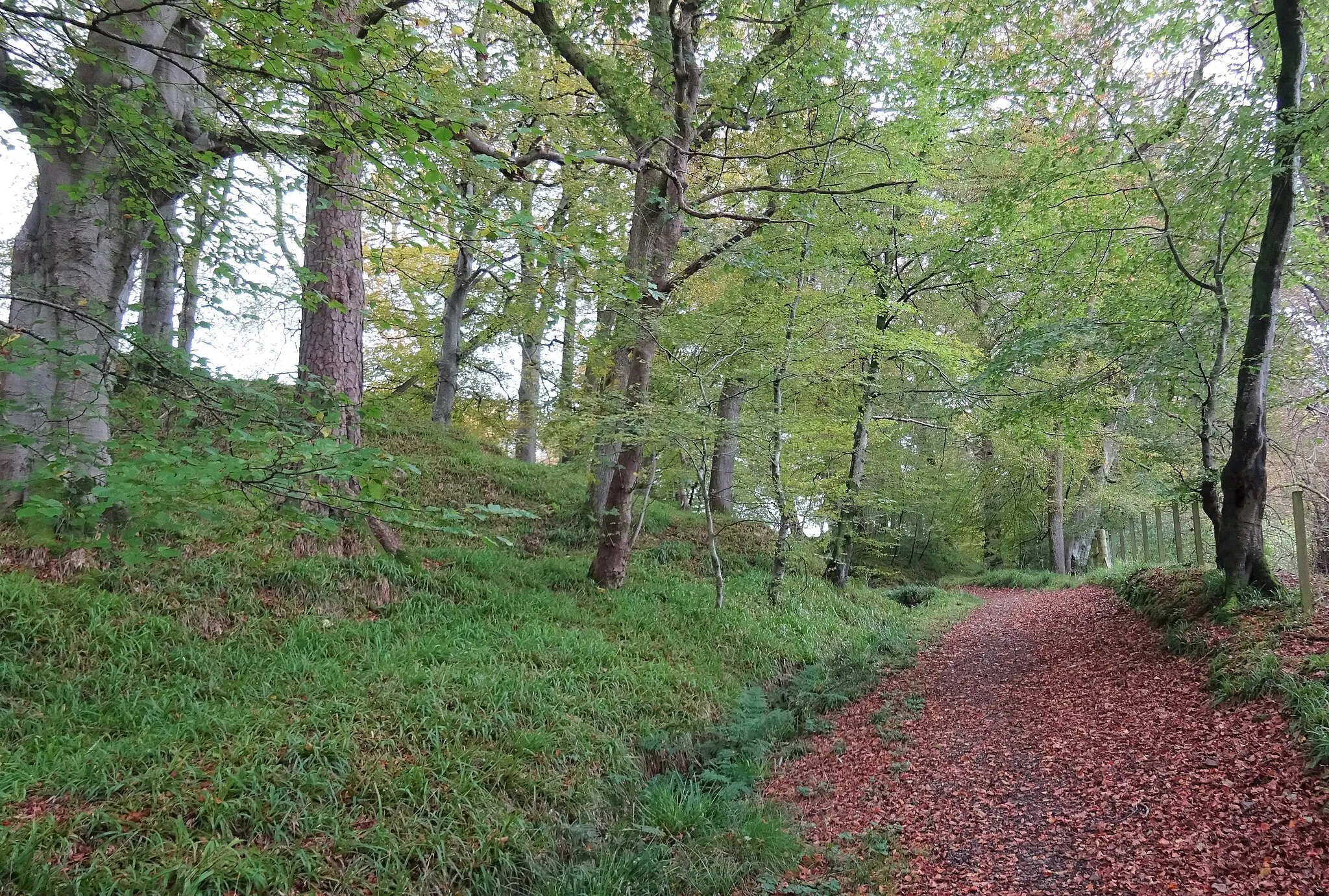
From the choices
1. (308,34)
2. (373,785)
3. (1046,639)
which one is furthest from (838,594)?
(308,34)

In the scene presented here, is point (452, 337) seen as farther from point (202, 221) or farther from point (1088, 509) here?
point (1088, 509)

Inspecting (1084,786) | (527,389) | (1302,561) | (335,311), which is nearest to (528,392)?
(527,389)

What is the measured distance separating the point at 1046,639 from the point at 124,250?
10463 millimetres

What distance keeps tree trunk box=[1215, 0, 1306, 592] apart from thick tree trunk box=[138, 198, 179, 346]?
829 centimetres

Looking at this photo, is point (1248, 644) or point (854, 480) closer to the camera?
point (1248, 644)

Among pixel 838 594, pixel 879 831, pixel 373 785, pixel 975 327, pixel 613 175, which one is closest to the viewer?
pixel 373 785

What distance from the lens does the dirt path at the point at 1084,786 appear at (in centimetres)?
337

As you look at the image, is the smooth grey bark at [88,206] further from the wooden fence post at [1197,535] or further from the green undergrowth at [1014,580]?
the green undergrowth at [1014,580]

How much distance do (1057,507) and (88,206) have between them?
1987 centimetres

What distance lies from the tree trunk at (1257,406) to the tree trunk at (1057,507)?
11.6m

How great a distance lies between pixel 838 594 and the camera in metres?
11.4

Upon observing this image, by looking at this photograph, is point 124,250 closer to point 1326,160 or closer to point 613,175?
point 613,175

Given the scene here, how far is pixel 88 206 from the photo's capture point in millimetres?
4027

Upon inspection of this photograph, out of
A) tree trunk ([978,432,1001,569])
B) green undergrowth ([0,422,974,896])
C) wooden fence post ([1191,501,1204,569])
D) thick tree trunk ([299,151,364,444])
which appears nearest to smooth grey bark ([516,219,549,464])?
thick tree trunk ([299,151,364,444])
